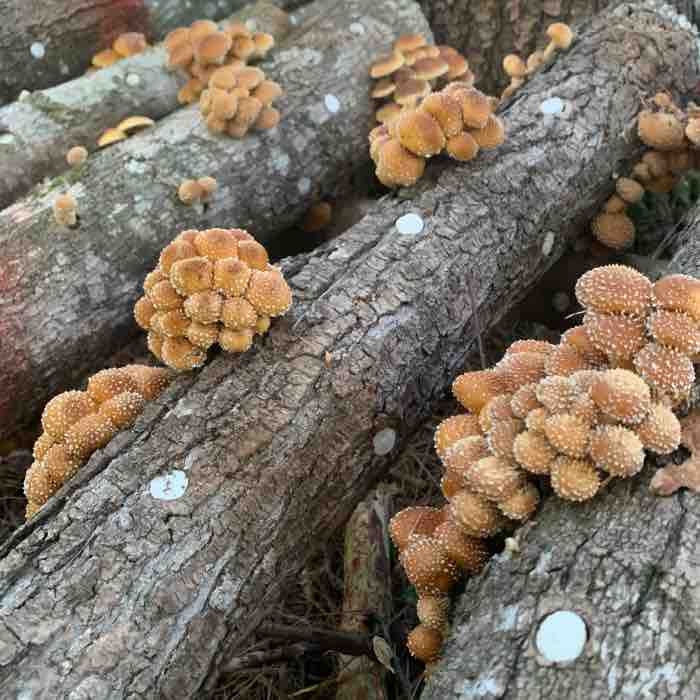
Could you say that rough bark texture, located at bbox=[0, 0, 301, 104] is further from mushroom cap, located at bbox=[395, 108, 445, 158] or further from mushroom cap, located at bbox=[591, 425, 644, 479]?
mushroom cap, located at bbox=[591, 425, 644, 479]

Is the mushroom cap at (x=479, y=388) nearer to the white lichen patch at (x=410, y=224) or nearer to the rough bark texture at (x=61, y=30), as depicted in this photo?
the white lichen patch at (x=410, y=224)

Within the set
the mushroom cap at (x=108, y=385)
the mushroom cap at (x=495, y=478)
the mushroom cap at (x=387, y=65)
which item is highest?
the mushroom cap at (x=387, y=65)

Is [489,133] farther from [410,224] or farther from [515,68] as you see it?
[515,68]

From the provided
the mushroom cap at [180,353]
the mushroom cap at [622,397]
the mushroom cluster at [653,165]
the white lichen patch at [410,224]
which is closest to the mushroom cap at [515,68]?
the mushroom cluster at [653,165]

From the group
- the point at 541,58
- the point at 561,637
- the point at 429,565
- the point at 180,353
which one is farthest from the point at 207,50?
the point at 561,637

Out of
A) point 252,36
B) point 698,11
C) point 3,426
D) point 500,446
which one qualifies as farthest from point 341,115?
point 500,446

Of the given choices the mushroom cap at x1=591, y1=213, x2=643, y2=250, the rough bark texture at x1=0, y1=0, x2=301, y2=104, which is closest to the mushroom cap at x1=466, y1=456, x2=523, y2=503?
the mushroom cap at x1=591, y1=213, x2=643, y2=250

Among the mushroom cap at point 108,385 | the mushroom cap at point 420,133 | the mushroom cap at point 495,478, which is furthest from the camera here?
the mushroom cap at point 420,133
